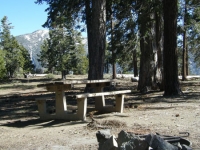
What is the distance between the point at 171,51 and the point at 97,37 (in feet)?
9.62

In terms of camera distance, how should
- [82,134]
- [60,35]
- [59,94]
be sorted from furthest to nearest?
[60,35] → [59,94] → [82,134]

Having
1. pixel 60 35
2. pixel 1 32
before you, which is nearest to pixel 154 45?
pixel 60 35

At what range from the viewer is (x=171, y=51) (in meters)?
11.6

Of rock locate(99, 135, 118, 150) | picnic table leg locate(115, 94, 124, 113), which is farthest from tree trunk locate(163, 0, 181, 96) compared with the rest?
rock locate(99, 135, 118, 150)

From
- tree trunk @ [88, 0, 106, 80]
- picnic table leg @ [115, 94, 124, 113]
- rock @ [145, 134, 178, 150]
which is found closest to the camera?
rock @ [145, 134, 178, 150]

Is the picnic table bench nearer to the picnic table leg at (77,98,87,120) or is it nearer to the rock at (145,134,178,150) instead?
the picnic table leg at (77,98,87,120)

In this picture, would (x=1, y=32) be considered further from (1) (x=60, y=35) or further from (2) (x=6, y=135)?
(2) (x=6, y=135)

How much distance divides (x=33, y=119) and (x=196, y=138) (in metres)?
4.77

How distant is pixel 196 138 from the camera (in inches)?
210

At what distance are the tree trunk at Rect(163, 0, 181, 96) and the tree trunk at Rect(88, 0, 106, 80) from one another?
2485 millimetres

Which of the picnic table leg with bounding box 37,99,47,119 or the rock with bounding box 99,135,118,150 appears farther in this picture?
the picnic table leg with bounding box 37,99,47,119

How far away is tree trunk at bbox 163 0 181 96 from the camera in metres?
11.6

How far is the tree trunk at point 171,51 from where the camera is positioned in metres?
11.6

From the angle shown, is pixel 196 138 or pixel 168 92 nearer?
pixel 196 138
